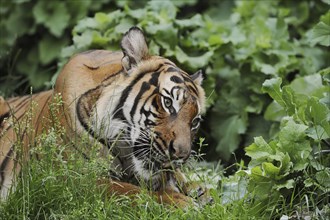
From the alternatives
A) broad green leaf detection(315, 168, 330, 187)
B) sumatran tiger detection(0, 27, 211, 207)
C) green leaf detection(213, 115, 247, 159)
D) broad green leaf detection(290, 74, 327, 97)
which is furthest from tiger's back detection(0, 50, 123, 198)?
green leaf detection(213, 115, 247, 159)

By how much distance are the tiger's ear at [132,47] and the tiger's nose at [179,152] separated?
0.57 meters

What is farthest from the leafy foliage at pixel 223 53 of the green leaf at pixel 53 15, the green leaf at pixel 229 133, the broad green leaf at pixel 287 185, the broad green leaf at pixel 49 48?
the broad green leaf at pixel 287 185

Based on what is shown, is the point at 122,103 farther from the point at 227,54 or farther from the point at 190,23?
the point at 227,54

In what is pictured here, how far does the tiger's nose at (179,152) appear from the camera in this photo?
5.39 meters

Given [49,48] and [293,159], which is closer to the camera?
[293,159]

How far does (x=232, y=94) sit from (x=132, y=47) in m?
2.39

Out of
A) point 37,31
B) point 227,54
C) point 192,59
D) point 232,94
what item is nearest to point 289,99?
point 192,59

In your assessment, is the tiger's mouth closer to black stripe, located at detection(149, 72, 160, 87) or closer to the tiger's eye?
the tiger's eye

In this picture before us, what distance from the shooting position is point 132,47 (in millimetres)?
5641

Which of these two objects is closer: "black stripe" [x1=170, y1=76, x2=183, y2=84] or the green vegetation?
the green vegetation

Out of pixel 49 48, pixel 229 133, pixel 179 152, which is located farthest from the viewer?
pixel 49 48

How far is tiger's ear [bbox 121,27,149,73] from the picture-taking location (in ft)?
18.5

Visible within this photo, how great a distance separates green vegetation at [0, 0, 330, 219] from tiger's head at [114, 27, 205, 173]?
0.96 feet

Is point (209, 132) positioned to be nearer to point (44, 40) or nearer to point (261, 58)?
point (261, 58)
